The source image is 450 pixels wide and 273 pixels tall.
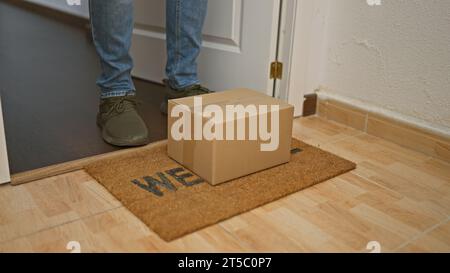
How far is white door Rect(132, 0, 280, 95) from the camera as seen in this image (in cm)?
145

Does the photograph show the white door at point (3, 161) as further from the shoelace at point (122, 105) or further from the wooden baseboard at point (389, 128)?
the wooden baseboard at point (389, 128)

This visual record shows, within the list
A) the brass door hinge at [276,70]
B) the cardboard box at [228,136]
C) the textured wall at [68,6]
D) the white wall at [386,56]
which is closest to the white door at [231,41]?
the brass door hinge at [276,70]

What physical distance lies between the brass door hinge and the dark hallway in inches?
15.7

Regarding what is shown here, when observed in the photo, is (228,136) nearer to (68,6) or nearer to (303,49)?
(303,49)

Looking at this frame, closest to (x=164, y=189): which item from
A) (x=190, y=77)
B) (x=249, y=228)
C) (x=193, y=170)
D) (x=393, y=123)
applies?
Answer: (x=193, y=170)

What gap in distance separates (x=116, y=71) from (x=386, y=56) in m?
0.82

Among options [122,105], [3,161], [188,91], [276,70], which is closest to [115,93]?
[122,105]

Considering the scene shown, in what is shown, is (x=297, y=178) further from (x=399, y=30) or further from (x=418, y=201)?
(x=399, y=30)

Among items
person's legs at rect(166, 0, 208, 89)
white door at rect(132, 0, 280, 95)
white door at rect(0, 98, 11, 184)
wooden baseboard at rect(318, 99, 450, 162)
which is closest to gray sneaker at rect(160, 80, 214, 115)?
person's legs at rect(166, 0, 208, 89)

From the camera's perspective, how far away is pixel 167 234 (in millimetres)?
839

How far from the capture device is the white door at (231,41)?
1448 millimetres
